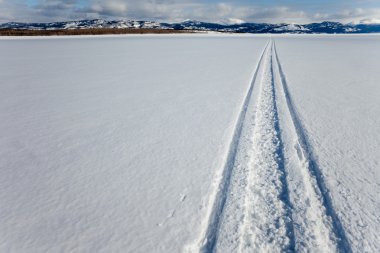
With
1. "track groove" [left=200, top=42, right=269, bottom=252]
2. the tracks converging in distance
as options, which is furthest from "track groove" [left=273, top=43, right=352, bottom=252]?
"track groove" [left=200, top=42, right=269, bottom=252]

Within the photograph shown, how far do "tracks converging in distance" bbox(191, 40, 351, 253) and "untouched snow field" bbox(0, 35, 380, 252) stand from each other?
0.01m

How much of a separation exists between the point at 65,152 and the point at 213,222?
254cm

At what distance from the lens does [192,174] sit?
11.6 ft

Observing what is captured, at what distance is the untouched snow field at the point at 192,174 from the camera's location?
248 centimetres

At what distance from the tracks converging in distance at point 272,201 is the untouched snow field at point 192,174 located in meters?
0.01

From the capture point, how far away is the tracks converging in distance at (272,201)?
2383 mm

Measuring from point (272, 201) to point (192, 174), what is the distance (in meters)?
1.01

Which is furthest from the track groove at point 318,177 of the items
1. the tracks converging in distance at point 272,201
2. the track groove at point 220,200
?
the track groove at point 220,200

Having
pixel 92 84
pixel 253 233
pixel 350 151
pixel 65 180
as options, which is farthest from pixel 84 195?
pixel 92 84

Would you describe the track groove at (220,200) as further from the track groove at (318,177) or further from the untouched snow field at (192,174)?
the track groove at (318,177)

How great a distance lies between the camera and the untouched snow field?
2477mm

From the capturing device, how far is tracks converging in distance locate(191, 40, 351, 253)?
2383 mm

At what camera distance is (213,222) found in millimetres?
2621

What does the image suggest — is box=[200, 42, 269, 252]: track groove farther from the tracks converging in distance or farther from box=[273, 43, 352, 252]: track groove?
box=[273, 43, 352, 252]: track groove
